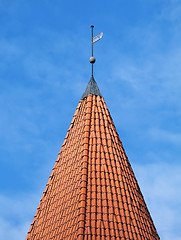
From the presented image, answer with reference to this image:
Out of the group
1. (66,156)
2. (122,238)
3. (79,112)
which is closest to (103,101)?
(79,112)

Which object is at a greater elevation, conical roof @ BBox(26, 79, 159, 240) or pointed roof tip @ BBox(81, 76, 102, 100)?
pointed roof tip @ BBox(81, 76, 102, 100)

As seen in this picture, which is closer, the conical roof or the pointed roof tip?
the conical roof

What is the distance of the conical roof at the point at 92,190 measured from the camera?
32.3 meters

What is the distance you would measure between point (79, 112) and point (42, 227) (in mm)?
6891

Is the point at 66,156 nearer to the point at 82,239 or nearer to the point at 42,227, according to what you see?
the point at 42,227

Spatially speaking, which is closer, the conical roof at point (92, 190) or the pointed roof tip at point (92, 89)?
the conical roof at point (92, 190)

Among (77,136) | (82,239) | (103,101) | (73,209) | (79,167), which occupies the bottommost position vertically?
(82,239)

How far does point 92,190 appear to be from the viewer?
3334cm

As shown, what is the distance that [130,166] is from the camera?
120 ft

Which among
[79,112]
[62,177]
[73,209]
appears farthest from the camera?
[79,112]

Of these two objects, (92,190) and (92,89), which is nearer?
(92,190)

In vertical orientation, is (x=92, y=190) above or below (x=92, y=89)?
below

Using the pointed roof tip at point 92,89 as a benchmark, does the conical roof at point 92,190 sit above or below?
below

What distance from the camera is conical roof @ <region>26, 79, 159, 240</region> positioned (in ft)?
106
